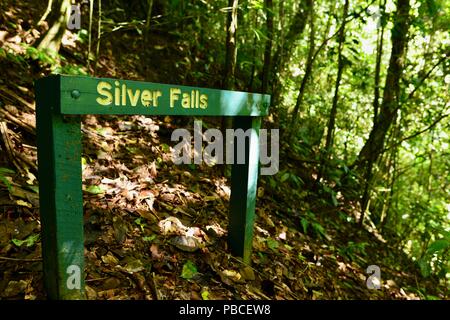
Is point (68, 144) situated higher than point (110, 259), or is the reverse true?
point (68, 144)

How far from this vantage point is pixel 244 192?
281 centimetres

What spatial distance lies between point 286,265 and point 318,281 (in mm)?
391

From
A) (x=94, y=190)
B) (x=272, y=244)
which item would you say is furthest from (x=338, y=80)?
(x=94, y=190)

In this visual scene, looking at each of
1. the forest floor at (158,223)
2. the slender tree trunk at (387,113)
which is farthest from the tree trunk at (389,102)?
the forest floor at (158,223)

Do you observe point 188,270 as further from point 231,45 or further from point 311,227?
point 311,227

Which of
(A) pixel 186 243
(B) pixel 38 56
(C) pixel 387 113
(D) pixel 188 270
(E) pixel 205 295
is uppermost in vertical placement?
(B) pixel 38 56

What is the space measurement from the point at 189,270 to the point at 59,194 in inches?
47.6

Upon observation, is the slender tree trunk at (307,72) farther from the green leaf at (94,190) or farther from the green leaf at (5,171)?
the green leaf at (5,171)

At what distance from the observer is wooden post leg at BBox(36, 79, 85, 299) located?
1644 mm

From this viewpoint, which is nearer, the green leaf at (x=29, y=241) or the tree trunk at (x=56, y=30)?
the green leaf at (x=29, y=241)

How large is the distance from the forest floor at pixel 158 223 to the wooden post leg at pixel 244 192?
0.15 meters

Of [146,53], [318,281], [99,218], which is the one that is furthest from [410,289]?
[146,53]

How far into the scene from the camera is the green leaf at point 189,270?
99.3 inches
